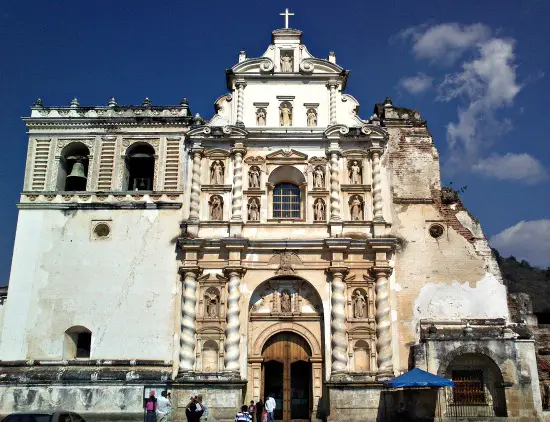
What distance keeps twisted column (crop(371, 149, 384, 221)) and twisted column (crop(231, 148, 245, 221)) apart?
202 inches

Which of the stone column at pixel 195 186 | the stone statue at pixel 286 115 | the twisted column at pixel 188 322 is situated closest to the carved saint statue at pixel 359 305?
the twisted column at pixel 188 322

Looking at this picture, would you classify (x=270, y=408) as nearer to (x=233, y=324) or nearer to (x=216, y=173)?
(x=233, y=324)

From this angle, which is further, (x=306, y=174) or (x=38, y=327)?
(x=306, y=174)

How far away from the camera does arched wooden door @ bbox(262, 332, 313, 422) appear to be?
22234 millimetres

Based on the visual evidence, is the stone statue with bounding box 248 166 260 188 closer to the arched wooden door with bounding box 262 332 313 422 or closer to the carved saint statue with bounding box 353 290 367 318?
the carved saint statue with bounding box 353 290 367 318

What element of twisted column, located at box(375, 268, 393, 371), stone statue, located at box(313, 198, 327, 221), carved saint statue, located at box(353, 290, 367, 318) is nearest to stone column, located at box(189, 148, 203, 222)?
stone statue, located at box(313, 198, 327, 221)

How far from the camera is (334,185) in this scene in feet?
78.4

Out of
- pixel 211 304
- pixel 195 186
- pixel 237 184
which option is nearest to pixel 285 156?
pixel 237 184

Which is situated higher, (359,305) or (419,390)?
(359,305)

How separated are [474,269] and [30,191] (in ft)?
56.8

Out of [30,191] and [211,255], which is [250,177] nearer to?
[211,255]

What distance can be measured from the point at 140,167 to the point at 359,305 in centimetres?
1069

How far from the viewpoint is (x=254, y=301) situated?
23.3 meters

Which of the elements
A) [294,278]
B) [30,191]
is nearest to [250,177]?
[294,278]
